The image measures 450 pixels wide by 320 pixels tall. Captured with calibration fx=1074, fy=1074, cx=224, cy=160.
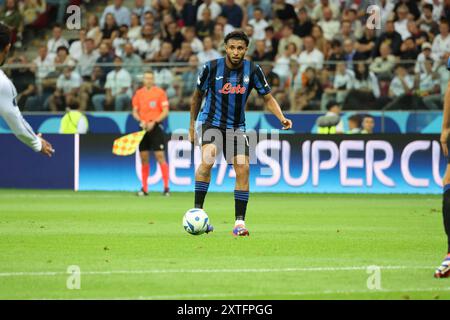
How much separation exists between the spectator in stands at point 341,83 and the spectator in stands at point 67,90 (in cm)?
581

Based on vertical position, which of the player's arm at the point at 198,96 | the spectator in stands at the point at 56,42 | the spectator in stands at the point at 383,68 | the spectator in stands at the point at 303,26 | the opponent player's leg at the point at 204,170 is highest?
the spectator in stands at the point at 303,26

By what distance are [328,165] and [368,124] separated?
4.86 ft

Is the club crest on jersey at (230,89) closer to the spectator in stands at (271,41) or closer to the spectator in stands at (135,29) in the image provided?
the spectator in stands at (271,41)

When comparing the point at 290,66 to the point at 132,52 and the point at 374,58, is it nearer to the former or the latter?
the point at 374,58

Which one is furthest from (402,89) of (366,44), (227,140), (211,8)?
(227,140)

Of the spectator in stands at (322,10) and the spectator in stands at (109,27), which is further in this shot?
the spectator in stands at (109,27)

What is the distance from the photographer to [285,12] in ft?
86.9

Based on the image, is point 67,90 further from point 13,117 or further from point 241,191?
point 13,117

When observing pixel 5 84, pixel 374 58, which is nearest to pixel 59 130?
pixel 374 58

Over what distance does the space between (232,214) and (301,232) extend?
119 inches

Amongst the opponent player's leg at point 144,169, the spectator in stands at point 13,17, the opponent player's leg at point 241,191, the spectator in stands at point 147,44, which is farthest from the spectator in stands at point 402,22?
the opponent player's leg at point 241,191

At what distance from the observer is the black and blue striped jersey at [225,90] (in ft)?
43.1
